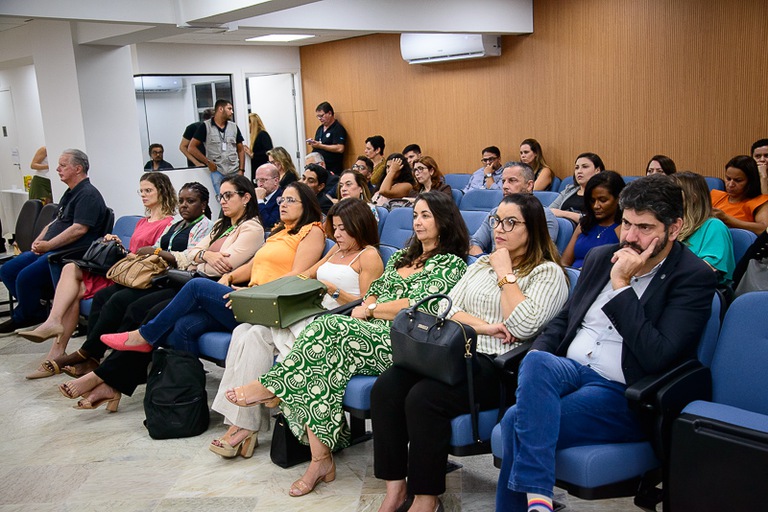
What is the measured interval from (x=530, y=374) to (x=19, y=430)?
10.3 ft

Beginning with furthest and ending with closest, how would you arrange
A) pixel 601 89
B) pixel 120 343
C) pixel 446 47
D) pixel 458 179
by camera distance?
pixel 458 179 → pixel 446 47 → pixel 601 89 → pixel 120 343

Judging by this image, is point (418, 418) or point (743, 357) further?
point (418, 418)

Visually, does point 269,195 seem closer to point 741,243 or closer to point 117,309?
point 117,309

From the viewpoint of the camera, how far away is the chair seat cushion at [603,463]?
2389mm

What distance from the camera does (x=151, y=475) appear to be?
3.70 meters

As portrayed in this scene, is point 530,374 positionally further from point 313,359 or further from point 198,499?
point 198,499

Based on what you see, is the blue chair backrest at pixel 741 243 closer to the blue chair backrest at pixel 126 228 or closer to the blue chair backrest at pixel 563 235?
the blue chair backrest at pixel 563 235

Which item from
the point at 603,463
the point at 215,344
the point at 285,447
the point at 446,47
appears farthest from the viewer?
the point at 446,47

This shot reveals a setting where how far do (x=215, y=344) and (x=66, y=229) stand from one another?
2.46 meters

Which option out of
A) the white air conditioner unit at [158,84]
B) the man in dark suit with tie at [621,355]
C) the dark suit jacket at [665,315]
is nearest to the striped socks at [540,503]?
the man in dark suit with tie at [621,355]

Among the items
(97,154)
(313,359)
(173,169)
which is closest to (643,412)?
(313,359)

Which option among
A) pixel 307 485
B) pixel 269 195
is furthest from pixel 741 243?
pixel 269 195

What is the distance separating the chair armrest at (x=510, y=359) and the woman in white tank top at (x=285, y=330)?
1.17 metres

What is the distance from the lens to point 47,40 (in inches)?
281
